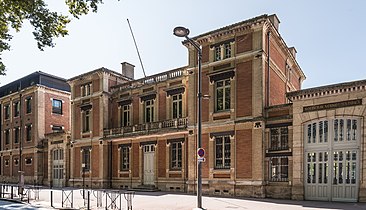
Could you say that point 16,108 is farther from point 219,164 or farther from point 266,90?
point 266,90

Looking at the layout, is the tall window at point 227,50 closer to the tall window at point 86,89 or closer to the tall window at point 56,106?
the tall window at point 86,89

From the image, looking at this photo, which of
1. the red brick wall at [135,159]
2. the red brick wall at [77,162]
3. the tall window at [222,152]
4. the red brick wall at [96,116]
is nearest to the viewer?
the tall window at [222,152]

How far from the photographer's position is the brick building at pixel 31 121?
3494cm

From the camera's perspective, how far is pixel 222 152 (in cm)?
1959

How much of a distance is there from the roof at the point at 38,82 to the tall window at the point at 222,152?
25692 millimetres

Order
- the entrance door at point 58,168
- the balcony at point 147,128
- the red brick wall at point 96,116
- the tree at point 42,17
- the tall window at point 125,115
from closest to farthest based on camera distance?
the tree at point 42,17
the balcony at point 147,128
the tall window at point 125,115
the red brick wall at point 96,116
the entrance door at point 58,168

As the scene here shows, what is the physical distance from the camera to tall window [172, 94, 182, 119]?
2353 centimetres

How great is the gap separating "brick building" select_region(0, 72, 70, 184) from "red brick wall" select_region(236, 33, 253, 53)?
83.8 ft

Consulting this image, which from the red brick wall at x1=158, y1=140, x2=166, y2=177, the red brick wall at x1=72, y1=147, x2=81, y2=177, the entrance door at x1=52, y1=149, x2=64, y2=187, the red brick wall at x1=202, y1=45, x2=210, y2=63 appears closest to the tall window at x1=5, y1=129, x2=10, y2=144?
the entrance door at x1=52, y1=149, x2=64, y2=187

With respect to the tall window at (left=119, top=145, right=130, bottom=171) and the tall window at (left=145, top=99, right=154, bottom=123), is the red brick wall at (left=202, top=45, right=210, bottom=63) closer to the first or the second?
the tall window at (left=145, top=99, right=154, bottom=123)

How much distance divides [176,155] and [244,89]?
298 inches

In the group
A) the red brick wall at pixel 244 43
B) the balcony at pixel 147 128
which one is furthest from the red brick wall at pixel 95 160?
the red brick wall at pixel 244 43

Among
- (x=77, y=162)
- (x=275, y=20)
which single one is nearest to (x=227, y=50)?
(x=275, y=20)

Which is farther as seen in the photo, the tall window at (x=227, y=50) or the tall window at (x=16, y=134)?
the tall window at (x=16, y=134)
